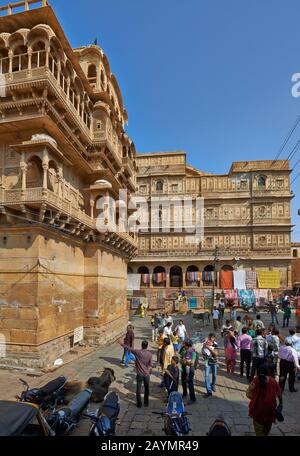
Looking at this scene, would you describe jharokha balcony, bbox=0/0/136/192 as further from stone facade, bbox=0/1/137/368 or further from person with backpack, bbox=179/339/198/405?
person with backpack, bbox=179/339/198/405

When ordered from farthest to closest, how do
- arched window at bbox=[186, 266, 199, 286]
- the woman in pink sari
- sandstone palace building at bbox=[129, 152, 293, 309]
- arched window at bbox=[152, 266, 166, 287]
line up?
arched window at bbox=[152, 266, 166, 287] → sandstone palace building at bbox=[129, 152, 293, 309] → arched window at bbox=[186, 266, 199, 286] → the woman in pink sari

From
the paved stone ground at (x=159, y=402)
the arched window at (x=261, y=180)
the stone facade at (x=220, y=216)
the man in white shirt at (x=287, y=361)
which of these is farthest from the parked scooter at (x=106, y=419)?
the arched window at (x=261, y=180)

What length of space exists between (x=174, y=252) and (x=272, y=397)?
38.7 m

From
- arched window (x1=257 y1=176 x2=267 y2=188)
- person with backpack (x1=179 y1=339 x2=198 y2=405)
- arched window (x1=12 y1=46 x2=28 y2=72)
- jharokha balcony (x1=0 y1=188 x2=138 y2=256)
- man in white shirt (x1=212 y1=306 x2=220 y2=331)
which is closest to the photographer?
person with backpack (x1=179 y1=339 x2=198 y2=405)

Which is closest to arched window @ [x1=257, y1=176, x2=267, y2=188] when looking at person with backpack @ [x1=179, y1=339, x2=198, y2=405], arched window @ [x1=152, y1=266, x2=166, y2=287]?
arched window @ [x1=152, y1=266, x2=166, y2=287]

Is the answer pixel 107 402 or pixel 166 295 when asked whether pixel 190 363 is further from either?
pixel 166 295

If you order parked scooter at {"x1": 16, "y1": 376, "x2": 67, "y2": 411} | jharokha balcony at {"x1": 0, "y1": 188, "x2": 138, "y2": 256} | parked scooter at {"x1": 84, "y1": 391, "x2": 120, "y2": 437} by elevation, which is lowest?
parked scooter at {"x1": 16, "y1": 376, "x2": 67, "y2": 411}

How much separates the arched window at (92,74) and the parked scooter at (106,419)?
1683 cm

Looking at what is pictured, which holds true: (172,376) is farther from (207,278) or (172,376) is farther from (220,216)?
(220,216)

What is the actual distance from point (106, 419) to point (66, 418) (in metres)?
1.15

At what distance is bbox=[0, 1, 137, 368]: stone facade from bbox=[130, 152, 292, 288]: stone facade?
2773cm

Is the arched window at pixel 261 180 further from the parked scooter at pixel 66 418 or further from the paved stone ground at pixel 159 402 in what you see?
the parked scooter at pixel 66 418

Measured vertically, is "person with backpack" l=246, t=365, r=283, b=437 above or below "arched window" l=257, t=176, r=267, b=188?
below

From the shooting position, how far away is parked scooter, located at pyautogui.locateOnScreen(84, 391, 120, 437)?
527cm
